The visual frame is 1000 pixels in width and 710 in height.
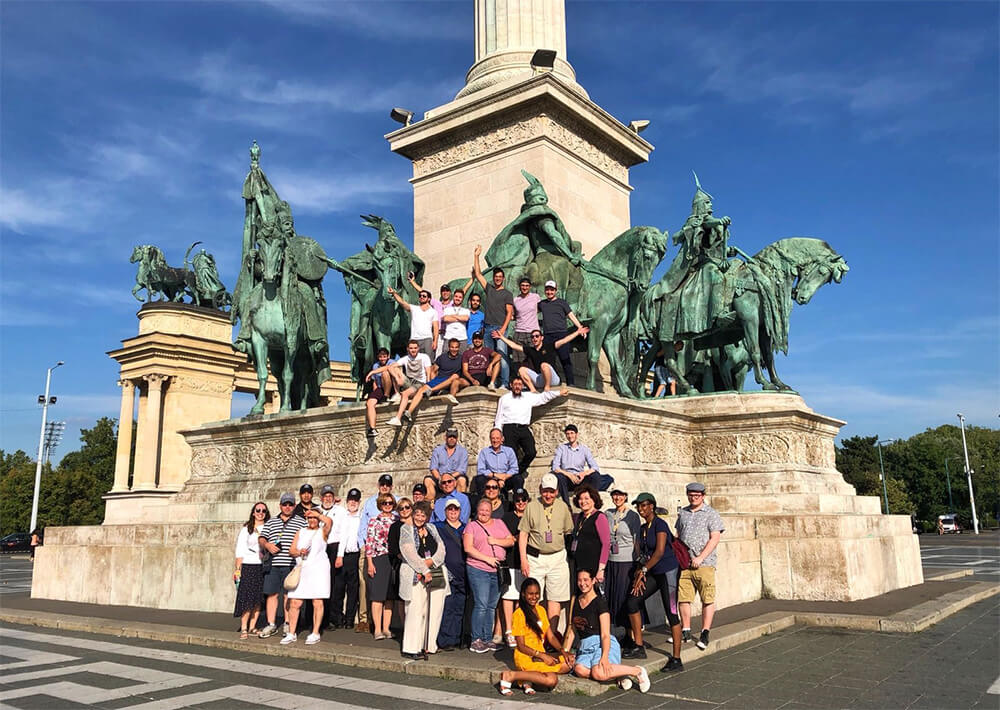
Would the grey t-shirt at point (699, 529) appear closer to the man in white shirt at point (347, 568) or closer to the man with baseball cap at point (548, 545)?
the man with baseball cap at point (548, 545)

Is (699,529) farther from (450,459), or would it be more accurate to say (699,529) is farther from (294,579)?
(294,579)

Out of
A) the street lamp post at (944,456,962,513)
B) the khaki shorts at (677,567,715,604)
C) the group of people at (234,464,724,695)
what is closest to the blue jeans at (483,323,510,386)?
the group of people at (234,464,724,695)

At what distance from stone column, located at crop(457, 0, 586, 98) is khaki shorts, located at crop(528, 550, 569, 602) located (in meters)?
15.6

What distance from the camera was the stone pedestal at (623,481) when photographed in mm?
12617

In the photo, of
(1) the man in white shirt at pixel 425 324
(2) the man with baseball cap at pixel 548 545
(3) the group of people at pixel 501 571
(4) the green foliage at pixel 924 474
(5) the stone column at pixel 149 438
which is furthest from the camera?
(4) the green foliage at pixel 924 474

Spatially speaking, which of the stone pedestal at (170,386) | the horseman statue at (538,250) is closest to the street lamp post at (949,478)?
the stone pedestal at (170,386)

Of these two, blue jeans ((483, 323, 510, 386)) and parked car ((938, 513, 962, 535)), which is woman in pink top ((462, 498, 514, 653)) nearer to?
blue jeans ((483, 323, 510, 386))

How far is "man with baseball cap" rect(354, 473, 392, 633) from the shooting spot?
10016 mm

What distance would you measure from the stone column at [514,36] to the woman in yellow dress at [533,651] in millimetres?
16301

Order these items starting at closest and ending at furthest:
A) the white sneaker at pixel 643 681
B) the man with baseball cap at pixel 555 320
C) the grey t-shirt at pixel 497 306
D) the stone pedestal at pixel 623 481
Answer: the white sneaker at pixel 643 681 < the stone pedestal at pixel 623 481 < the man with baseball cap at pixel 555 320 < the grey t-shirt at pixel 497 306

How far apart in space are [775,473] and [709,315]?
3732mm

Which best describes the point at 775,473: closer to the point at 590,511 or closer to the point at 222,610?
the point at 590,511

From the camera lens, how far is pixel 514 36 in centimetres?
2184

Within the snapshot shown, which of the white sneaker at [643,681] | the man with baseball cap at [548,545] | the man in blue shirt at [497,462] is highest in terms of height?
the man in blue shirt at [497,462]
